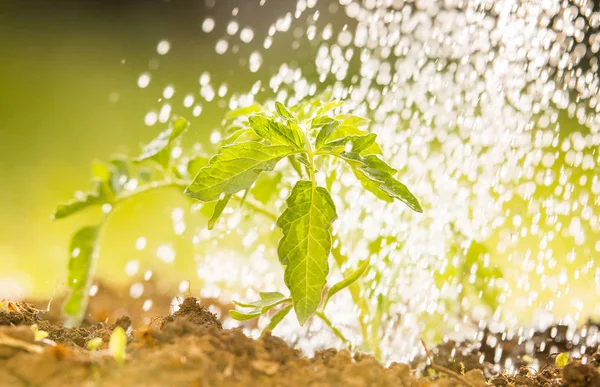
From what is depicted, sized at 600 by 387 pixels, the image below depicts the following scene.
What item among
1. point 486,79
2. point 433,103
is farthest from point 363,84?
point 486,79

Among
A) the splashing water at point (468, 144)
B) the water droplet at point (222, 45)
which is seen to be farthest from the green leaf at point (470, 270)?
the water droplet at point (222, 45)

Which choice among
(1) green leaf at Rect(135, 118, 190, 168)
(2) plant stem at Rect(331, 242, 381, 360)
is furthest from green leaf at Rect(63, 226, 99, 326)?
(2) plant stem at Rect(331, 242, 381, 360)

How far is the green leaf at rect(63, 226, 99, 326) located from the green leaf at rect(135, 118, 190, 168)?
0.15 meters

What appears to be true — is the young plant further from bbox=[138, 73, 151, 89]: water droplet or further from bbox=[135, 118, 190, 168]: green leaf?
bbox=[138, 73, 151, 89]: water droplet

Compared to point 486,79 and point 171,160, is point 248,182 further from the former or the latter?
point 486,79

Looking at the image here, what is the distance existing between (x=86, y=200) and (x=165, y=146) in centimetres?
15

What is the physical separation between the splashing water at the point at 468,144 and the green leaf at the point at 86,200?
0.91ft

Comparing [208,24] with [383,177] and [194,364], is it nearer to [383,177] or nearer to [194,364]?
[383,177]

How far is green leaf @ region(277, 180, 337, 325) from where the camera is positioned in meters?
0.58

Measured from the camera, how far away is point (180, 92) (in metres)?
2.03

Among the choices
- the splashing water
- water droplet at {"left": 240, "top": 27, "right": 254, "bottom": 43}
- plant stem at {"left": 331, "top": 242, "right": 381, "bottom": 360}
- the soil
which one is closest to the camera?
the soil

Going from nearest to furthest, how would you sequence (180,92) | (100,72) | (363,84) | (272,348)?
(272,348)
(363,84)
(180,92)
(100,72)

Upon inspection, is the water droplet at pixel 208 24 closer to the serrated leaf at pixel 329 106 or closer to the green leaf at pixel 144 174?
the green leaf at pixel 144 174

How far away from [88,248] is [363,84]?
70 centimetres
